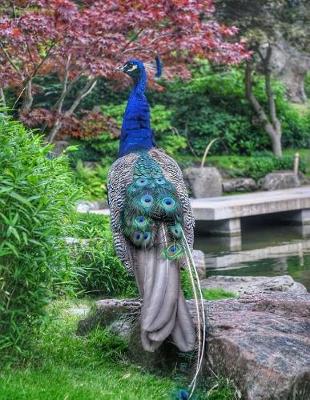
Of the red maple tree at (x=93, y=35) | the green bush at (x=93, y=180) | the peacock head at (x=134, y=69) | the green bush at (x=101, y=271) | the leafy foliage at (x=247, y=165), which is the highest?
the peacock head at (x=134, y=69)

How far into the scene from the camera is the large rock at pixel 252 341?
3.82 metres

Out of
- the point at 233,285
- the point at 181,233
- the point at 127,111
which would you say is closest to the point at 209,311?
the point at 181,233

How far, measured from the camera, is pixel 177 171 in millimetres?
4820

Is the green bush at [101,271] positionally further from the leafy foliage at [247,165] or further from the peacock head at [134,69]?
the leafy foliage at [247,165]

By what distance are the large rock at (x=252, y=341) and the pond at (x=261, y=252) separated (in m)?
3.19

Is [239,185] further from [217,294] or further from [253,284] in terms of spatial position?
[217,294]

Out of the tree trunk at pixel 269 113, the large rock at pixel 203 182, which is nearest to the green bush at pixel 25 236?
the large rock at pixel 203 182

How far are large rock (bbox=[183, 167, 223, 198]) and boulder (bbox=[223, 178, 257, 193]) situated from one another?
0.33m

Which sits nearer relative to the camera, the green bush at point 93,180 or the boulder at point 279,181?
the green bush at point 93,180

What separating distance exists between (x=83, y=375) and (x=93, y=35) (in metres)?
5.71

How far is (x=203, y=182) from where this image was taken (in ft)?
48.5

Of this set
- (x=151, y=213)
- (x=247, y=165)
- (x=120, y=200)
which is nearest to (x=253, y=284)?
(x=120, y=200)

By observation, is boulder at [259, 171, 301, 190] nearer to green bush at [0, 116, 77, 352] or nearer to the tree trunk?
the tree trunk

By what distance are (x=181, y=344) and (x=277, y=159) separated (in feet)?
41.6
